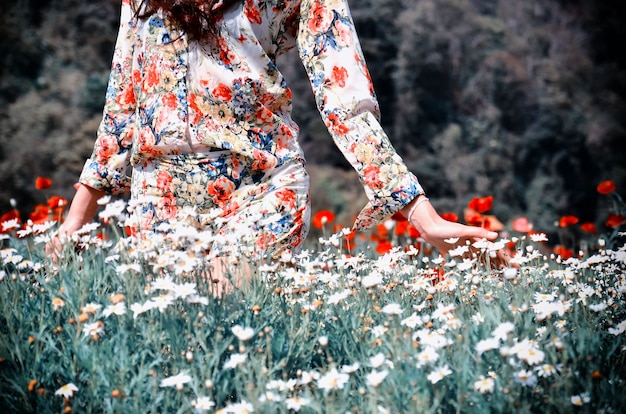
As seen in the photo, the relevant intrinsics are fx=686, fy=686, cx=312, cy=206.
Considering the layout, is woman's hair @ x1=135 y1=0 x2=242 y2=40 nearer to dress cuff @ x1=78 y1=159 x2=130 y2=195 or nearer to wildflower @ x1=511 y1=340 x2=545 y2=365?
dress cuff @ x1=78 y1=159 x2=130 y2=195

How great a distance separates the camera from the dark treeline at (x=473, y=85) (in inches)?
672

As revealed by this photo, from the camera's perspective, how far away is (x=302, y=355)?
1667 mm

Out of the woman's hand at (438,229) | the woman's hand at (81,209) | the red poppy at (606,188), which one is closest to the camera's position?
the woman's hand at (438,229)

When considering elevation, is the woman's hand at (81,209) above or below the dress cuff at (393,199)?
below

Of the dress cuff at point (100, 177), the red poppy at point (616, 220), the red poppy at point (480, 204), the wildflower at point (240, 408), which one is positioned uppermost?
the red poppy at point (616, 220)

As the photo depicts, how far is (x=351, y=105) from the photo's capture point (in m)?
2.12

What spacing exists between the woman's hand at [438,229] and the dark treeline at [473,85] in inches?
523

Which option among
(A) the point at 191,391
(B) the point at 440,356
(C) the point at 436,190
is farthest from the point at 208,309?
(C) the point at 436,190

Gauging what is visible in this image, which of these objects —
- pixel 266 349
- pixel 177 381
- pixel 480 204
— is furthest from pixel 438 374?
pixel 480 204

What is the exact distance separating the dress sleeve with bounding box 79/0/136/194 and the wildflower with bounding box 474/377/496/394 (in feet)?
4.69

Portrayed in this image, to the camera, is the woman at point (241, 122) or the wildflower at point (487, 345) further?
the woman at point (241, 122)

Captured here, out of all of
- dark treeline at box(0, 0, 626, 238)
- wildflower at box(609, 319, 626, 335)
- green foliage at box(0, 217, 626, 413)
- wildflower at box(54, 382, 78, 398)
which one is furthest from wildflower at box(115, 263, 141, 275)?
dark treeline at box(0, 0, 626, 238)

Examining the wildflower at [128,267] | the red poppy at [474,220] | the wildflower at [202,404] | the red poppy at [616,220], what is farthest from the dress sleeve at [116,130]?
the red poppy at [616,220]

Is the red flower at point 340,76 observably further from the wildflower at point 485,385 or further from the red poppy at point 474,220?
the red poppy at point 474,220
